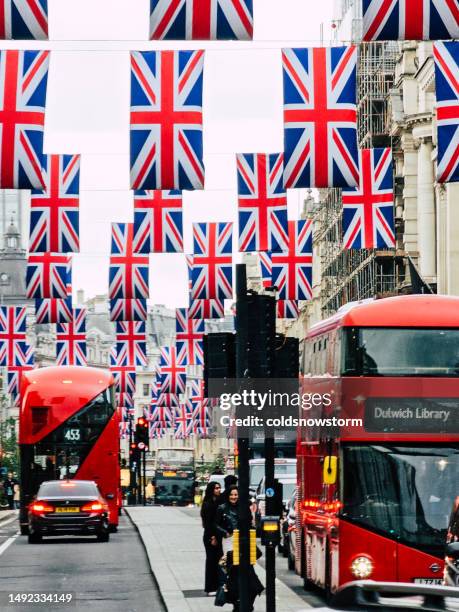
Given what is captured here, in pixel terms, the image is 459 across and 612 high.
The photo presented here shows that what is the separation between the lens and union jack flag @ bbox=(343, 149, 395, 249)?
28656mm

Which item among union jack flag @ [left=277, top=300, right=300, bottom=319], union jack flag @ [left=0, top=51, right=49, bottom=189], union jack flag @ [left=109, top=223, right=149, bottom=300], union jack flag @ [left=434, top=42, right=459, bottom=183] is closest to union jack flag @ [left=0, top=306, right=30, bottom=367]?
union jack flag @ [left=109, top=223, right=149, bottom=300]

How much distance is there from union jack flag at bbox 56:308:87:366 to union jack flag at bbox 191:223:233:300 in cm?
1310

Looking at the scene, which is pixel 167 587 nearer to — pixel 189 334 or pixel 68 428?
pixel 68 428

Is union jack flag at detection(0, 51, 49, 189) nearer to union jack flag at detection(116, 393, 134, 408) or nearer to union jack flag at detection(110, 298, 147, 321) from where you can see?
union jack flag at detection(110, 298, 147, 321)

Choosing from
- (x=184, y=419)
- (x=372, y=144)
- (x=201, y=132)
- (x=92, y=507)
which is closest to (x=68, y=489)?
(x=92, y=507)

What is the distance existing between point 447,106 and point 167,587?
7.42 meters

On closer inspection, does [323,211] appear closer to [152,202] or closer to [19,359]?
[19,359]

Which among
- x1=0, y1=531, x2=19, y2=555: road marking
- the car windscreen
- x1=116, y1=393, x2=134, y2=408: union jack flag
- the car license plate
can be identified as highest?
x1=116, y1=393, x2=134, y2=408: union jack flag

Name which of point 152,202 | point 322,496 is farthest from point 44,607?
point 152,202

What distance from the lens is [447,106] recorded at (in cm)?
2144

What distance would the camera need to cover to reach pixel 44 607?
2028 cm

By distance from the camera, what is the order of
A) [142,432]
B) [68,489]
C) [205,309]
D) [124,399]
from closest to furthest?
1. [68,489]
2. [205,309]
3. [142,432]
4. [124,399]

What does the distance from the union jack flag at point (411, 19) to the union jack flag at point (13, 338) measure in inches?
1280

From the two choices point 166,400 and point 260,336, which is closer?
point 260,336
